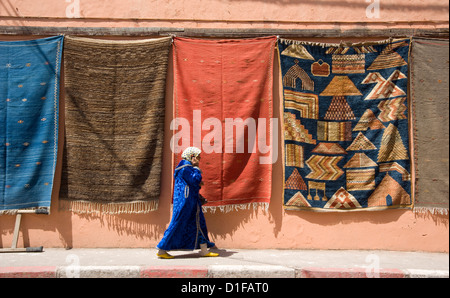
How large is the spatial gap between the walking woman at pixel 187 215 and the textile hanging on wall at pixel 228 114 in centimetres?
49

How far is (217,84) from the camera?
17.7 ft

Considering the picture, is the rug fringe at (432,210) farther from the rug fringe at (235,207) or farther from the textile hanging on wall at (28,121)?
the textile hanging on wall at (28,121)

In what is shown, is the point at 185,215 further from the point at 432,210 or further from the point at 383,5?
the point at 383,5

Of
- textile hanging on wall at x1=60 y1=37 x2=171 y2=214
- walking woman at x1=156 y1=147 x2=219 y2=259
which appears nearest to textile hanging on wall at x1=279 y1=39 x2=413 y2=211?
walking woman at x1=156 y1=147 x2=219 y2=259

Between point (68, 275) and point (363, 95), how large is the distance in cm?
387

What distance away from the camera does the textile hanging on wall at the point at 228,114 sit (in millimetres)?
5332

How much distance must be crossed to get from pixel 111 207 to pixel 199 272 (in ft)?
5.45

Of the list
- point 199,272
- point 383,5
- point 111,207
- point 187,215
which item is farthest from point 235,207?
point 383,5

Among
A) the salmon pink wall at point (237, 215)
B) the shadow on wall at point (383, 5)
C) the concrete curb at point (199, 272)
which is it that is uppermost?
the shadow on wall at point (383, 5)

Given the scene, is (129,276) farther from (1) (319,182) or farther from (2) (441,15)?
(2) (441,15)

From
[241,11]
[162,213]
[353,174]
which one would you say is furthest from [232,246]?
[241,11]

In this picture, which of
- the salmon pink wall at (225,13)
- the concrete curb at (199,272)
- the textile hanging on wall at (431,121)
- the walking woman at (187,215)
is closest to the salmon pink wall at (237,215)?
the salmon pink wall at (225,13)

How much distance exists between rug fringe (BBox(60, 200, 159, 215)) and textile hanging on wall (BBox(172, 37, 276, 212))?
63cm

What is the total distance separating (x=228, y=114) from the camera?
5371 mm
